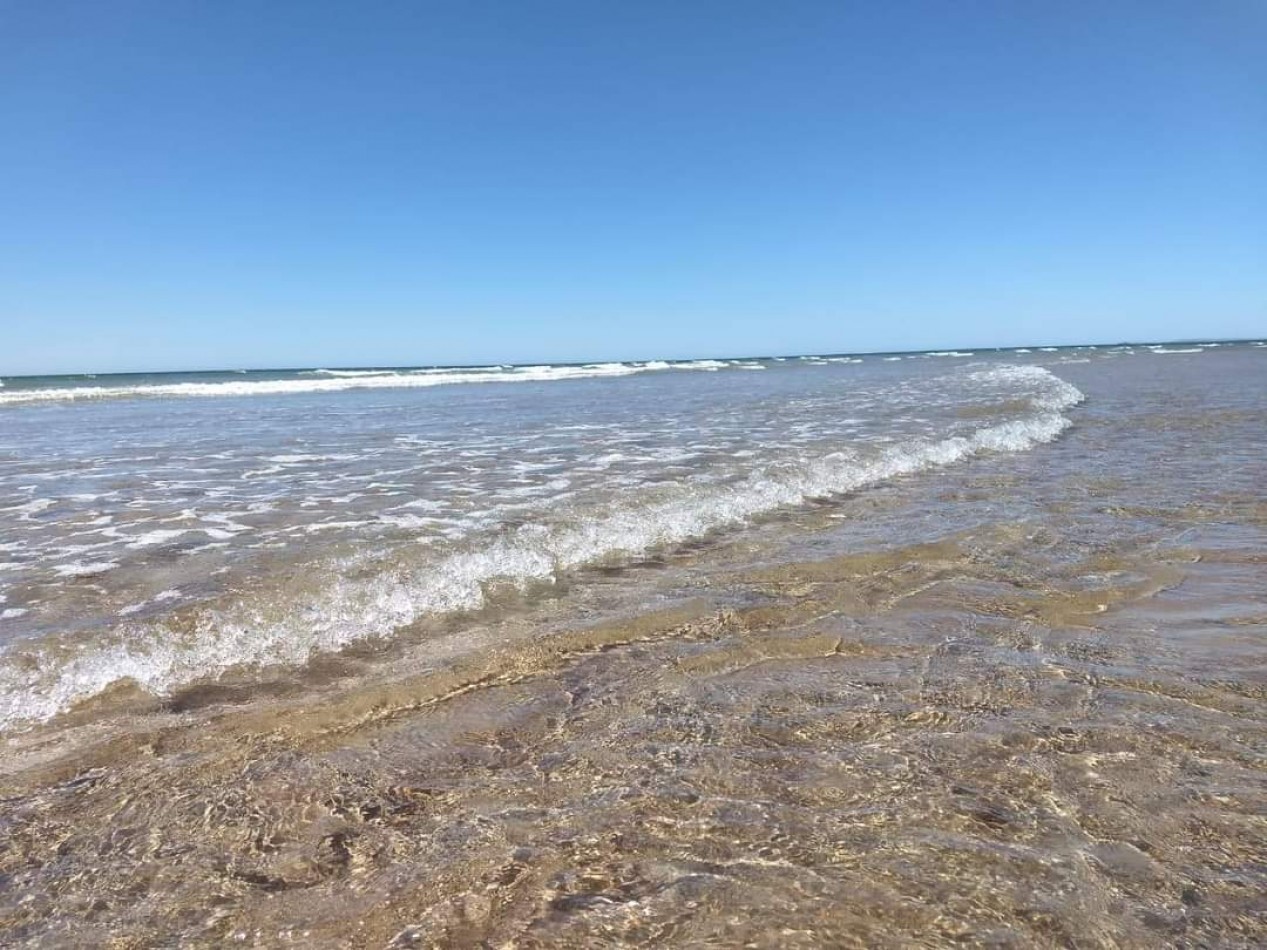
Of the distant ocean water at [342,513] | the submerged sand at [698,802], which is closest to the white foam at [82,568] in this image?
the distant ocean water at [342,513]

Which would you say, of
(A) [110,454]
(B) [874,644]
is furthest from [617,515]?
(A) [110,454]

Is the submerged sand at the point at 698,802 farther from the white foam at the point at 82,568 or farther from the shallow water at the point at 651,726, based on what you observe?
the white foam at the point at 82,568

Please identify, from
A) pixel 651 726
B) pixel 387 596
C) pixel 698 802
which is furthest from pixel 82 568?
pixel 698 802

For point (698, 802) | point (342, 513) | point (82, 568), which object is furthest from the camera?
point (342, 513)

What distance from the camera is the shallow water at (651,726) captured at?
1978mm

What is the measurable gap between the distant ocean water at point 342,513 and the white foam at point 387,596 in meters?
0.01

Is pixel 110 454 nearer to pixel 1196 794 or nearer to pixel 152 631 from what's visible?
pixel 152 631

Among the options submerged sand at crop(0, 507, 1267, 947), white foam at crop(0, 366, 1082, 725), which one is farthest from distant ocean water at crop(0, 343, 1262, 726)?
submerged sand at crop(0, 507, 1267, 947)

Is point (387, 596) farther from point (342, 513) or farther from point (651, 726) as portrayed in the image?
point (342, 513)

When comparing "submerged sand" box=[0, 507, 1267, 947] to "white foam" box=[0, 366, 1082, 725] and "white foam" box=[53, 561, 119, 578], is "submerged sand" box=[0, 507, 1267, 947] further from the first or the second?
"white foam" box=[53, 561, 119, 578]

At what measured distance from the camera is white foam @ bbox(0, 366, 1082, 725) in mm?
3412

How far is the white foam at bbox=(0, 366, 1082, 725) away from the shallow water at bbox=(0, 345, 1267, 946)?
1.0 inches

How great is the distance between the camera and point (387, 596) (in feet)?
14.4

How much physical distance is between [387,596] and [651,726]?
219 centimetres
